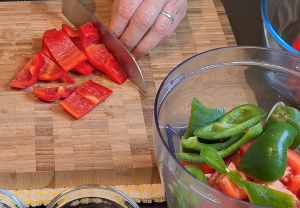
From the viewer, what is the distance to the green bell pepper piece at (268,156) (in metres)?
1.03

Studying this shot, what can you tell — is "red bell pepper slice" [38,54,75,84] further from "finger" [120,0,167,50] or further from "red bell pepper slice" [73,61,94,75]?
"finger" [120,0,167,50]

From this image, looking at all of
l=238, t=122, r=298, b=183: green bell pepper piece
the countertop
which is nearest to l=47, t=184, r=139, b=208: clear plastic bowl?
l=238, t=122, r=298, b=183: green bell pepper piece

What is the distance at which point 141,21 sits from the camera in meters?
1.78

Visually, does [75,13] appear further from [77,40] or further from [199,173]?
[199,173]

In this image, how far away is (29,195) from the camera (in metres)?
1.42

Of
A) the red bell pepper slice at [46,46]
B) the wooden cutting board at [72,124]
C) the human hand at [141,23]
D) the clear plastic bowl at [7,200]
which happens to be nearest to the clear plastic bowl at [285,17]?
the wooden cutting board at [72,124]

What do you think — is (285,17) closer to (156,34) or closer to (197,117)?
(156,34)

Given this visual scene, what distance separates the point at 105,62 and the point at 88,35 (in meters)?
0.13

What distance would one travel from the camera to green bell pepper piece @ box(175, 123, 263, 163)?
112 cm

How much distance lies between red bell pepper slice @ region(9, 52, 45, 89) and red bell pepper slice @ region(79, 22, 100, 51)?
170mm

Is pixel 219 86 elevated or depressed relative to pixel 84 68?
elevated

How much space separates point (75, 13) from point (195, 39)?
50 centimetres

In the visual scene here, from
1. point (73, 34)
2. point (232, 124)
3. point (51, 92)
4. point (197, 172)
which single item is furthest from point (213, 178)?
point (73, 34)

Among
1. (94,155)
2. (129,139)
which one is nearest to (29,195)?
(94,155)
